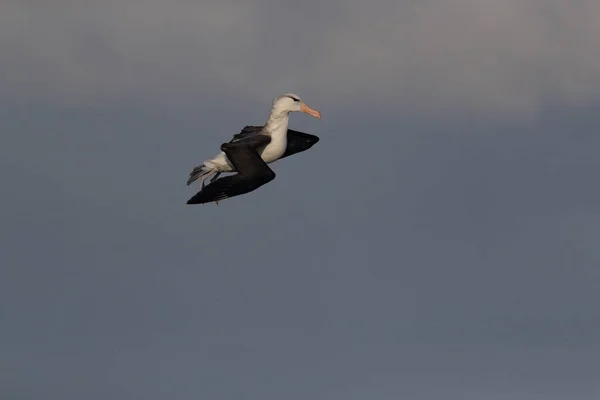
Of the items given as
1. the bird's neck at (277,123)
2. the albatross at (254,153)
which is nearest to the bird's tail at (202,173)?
the albatross at (254,153)

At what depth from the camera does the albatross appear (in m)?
55.6

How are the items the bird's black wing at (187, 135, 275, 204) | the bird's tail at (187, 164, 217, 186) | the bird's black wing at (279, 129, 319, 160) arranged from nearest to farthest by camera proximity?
1. the bird's black wing at (187, 135, 275, 204)
2. the bird's tail at (187, 164, 217, 186)
3. the bird's black wing at (279, 129, 319, 160)

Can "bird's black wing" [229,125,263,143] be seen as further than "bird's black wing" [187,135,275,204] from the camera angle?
→ Yes

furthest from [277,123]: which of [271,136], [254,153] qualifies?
[254,153]

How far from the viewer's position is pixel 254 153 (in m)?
56.8

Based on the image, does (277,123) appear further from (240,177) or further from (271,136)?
(240,177)

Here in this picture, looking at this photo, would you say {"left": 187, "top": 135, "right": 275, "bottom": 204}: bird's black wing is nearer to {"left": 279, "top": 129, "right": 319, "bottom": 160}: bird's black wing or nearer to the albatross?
the albatross

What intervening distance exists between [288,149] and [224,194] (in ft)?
17.8

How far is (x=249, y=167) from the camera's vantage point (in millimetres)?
56312

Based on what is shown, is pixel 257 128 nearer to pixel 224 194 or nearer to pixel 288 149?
pixel 288 149

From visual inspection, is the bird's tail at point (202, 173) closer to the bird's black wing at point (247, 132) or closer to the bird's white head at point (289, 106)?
the bird's black wing at point (247, 132)

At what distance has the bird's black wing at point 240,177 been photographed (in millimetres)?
55250

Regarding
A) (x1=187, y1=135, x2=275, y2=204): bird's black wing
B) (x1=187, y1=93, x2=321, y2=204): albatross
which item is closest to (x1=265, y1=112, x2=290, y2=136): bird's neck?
(x1=187, y1=93, x2=321, y2=204): albatross

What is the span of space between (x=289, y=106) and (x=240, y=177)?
168 inches
